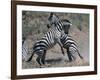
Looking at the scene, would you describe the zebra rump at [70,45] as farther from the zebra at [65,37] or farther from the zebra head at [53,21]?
the zebra head at [53,21]

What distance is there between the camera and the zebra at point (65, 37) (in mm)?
1849

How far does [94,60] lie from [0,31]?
3.41 ft

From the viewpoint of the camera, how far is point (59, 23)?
6.13 feet

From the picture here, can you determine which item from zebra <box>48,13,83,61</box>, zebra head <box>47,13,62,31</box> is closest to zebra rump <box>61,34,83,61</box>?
zebra <box>48,13,83,61</box>

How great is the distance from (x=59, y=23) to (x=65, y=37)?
0.50 feet

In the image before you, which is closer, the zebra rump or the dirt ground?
the dirt ground

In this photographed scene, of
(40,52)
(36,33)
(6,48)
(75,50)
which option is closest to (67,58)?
(75,50)

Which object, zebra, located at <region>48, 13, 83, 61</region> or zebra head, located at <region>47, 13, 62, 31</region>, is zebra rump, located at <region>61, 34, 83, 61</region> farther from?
zebra head, located at <region>47, 13, 62, 31</region>

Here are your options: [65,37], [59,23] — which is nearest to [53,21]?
[59,23]

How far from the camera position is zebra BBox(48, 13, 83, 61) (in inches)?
72.8

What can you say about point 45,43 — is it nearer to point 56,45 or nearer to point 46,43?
point 46,43

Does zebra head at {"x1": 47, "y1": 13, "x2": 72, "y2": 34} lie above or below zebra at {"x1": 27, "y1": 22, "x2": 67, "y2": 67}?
above

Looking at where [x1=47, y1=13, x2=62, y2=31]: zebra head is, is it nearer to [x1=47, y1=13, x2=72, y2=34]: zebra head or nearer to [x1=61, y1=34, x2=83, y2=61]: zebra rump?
[x1=47, y1=13, x2=72, y2=34]: zebra head

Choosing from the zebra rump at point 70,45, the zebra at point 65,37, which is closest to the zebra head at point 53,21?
the zebra at point 65,37
